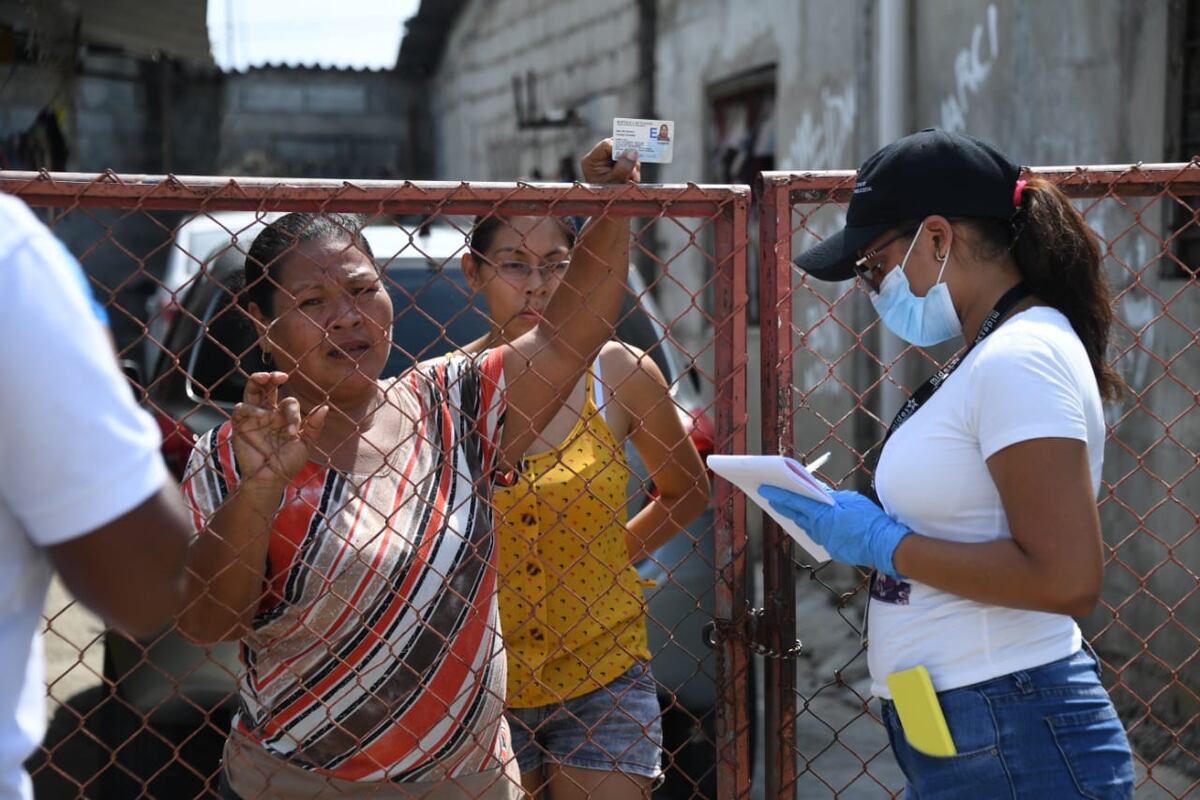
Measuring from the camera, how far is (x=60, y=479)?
1.20 metres

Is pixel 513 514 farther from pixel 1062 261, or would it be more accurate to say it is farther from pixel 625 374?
pixel 1062 261

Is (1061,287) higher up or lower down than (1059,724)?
higher up

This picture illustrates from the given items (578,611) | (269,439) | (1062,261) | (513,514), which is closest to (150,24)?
(513,514)

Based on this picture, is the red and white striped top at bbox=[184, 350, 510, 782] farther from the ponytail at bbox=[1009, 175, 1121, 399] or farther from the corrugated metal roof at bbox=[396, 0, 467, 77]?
the corrugated metal roof at bbox=[396, 0, 467, 77]

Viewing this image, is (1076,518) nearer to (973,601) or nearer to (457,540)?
(973,601)

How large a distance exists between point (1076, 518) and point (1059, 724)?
1.06 feet

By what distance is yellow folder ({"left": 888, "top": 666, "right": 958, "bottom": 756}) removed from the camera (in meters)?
1.91

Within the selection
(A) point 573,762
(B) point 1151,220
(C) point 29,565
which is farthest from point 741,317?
(B) point 1151,220

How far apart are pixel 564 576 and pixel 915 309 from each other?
3.04 feet

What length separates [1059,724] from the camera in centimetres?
188

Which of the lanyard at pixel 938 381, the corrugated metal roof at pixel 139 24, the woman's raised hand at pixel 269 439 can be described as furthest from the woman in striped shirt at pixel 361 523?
the corrugated metal roof at pixel 139 24

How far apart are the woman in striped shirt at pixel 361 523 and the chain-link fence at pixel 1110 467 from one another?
0.39 metres

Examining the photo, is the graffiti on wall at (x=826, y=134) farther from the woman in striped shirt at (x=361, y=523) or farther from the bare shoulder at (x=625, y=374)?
the woman in striped shirt at (x=361, y=523)

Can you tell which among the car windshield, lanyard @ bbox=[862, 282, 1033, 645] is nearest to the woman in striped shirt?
lanyard @ bbox=[862, 282, 1033, 645]
